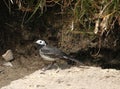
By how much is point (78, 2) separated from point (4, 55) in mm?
1511

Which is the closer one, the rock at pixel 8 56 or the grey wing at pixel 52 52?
the grey wing at pixel 52 52

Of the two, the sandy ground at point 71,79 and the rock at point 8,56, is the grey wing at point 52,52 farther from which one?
the rock at point 8,56

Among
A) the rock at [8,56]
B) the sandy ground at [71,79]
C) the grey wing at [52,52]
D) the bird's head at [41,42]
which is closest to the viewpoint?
the sandy ground at [71,79]

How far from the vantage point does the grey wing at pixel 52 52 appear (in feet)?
25.0

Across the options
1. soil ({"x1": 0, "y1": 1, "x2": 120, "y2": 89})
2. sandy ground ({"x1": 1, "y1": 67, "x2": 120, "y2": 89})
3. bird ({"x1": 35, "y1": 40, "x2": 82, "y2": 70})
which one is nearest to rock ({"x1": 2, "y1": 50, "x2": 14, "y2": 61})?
soil ({"x1": 0, "y1": 1, "x2": 120, "y2": 89})

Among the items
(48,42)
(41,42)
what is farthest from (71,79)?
(48,42)

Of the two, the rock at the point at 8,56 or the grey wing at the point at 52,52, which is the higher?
the grey wing at the point at 52,52

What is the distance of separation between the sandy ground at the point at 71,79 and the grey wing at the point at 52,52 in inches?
9.5

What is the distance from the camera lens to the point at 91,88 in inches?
259

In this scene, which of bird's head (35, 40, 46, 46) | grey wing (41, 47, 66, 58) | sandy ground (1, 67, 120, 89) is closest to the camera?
sandy ground (1, 67, 120, 89)

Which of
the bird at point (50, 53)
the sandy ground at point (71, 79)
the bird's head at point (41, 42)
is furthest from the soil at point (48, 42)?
the bird's head at point (41, 42)

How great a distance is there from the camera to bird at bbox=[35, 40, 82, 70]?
7645mm

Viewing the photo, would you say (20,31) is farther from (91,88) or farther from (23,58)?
(91,88)

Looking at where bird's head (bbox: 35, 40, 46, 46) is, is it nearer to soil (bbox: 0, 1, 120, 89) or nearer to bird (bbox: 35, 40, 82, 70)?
bird (bbox: 35, 40, 82, 70)
